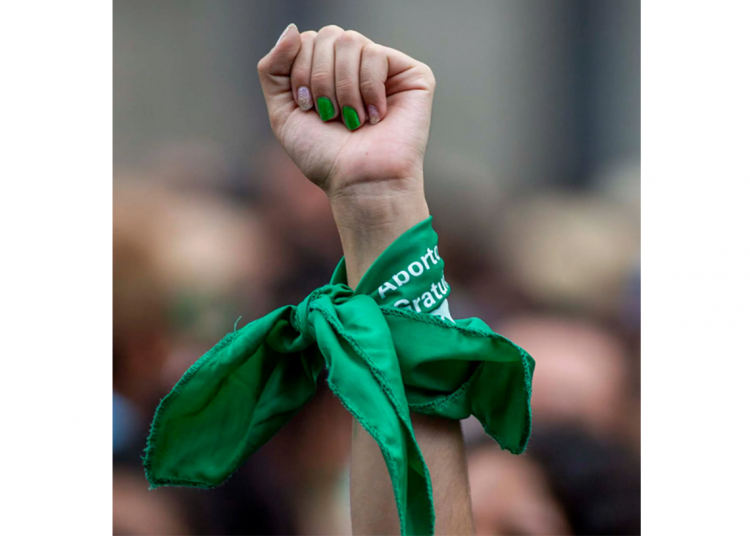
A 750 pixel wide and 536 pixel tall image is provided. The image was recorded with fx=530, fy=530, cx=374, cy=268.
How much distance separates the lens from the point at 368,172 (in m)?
0.66

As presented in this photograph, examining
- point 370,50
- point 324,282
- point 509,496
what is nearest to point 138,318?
point 324,282

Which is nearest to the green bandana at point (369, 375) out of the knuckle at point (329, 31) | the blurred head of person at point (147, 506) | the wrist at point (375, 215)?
the wrist at point (375, 215)

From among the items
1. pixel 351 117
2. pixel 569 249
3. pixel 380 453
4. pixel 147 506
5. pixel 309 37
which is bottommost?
pixel 147 506

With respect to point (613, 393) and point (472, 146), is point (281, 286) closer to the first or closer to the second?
point (472, 146)

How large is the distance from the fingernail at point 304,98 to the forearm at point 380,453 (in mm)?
138

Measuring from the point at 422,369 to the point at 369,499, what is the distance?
0.58ft

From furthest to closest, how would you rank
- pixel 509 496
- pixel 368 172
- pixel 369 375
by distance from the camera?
pixel 509 496 → pixel 368 172 → pixel 369 375

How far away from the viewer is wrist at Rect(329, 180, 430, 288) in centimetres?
67

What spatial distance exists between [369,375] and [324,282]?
1.58ft

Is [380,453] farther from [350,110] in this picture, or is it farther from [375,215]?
[350,110]

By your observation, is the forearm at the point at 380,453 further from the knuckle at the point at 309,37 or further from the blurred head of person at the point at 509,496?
the blurred head of person at the point at 509,496

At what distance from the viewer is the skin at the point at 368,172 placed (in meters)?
0.65

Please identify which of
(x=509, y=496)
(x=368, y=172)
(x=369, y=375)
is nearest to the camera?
(x=369, y=375)

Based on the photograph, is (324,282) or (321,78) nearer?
(321,78)
